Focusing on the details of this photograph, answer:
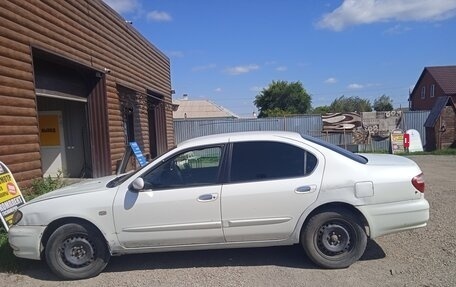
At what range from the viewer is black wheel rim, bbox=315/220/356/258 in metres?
4.90

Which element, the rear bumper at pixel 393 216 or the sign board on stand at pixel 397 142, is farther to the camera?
the sign board on stand at pixel 397 142

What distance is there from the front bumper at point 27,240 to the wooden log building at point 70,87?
2.72m

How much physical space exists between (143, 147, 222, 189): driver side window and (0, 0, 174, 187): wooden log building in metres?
3.76

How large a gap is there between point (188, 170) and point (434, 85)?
49.0 metres

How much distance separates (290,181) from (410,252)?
1.88 m

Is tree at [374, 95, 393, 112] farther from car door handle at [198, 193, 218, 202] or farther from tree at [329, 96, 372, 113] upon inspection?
car door handle at [198, 193, 218, 202]

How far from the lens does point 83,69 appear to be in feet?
36.7

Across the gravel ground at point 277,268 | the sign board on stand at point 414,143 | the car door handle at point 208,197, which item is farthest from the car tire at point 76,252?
the sign board on stand at point 414,143

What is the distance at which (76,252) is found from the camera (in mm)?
4969

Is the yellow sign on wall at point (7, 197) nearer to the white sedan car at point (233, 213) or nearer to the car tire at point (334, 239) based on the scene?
the white sedan car at point (233, 213)

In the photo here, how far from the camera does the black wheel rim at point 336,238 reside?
16.1ft

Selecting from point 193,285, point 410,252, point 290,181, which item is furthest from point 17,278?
point 410,252

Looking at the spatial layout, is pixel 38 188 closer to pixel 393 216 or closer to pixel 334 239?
pixel 334 239

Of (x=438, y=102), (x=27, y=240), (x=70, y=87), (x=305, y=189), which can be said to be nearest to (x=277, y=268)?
(x=305, y=189)
